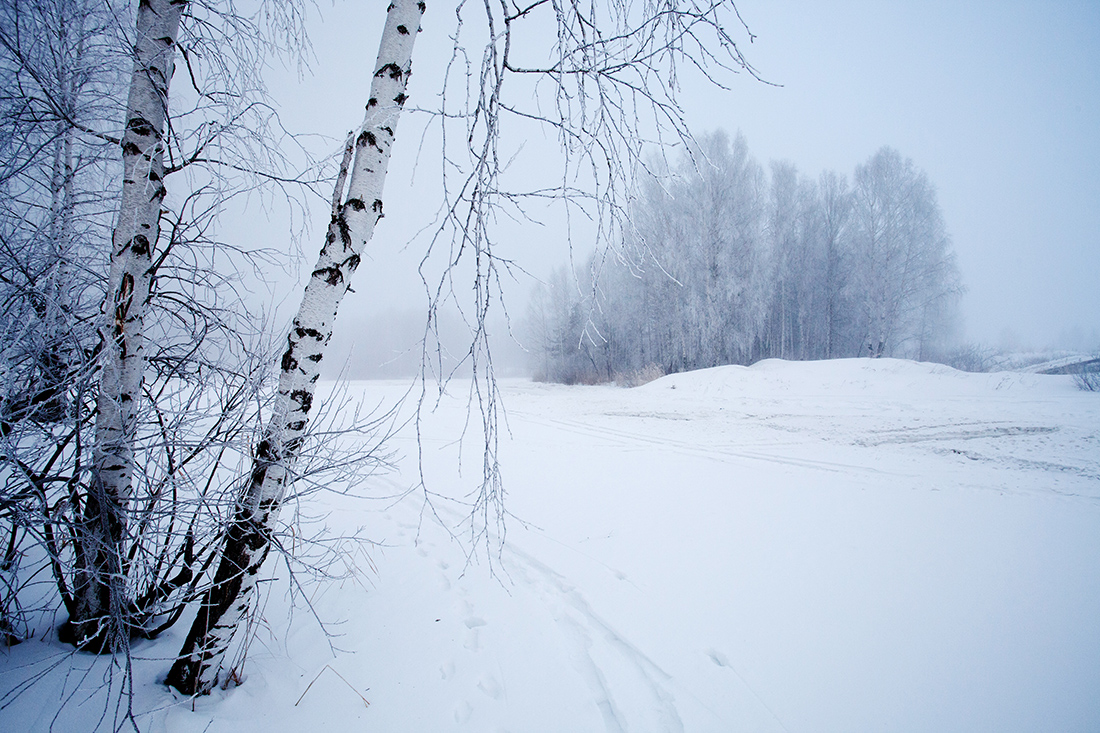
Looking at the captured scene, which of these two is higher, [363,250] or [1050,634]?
[363,250]

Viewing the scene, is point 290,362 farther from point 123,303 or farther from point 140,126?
point 140,126

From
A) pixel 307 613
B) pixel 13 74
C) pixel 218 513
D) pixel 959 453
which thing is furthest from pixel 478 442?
pixel 959 453

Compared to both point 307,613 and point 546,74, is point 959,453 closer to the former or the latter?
point 546,74

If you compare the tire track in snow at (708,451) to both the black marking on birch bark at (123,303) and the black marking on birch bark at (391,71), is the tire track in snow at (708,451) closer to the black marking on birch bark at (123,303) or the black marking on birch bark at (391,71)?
the black marking on birch bark at (391,71)

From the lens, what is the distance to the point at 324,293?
170 centimetres

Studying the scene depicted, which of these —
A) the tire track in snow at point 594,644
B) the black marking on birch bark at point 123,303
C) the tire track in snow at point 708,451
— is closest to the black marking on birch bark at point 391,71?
the black marking on birch bark at point 123,303

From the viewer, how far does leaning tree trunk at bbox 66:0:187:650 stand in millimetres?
1731

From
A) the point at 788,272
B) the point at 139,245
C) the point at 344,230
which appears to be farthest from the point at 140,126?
the point at 788,272

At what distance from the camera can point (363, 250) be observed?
177 cm

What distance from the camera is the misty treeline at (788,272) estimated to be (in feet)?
60.8

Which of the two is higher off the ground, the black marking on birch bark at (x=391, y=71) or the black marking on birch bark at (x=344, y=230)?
the black marking on birch bark at (x=391, y=71)

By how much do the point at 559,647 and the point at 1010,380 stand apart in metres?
14.7

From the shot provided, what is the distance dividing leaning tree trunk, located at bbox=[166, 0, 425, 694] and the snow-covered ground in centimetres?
71

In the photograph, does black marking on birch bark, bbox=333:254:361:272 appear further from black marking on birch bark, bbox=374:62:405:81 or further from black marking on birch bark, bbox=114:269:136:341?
black marking on birch bark, bbox=114:269:136:341
